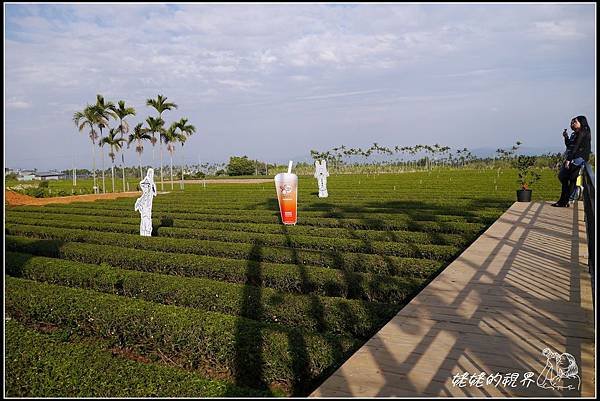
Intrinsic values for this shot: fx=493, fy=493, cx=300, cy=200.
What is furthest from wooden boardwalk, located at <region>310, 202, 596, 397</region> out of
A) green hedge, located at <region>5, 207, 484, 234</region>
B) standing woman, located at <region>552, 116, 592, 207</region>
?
green hedge, located at <region>5, 207, 484, 234</region>

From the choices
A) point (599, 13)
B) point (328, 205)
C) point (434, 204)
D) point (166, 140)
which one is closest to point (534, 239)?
point (599, 13)

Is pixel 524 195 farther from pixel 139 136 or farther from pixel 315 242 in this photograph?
pixel 139 136

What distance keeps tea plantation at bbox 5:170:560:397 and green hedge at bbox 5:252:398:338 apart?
0.06 feet

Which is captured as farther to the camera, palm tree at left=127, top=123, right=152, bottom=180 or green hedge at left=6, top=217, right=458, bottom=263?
palm tree at left=127, top=123, right=152, bottom=180

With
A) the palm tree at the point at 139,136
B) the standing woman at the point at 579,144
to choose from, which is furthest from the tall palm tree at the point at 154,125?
the standing woman at the point at 579,144

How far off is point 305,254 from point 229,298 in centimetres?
265

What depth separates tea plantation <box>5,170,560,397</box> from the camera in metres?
4.77

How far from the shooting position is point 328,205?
17891 millimetres

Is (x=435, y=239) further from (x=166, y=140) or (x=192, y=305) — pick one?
(x=166, y=140)

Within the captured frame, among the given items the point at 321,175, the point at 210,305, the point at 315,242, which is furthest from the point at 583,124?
the point at 321,175

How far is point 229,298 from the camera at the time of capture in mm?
6680

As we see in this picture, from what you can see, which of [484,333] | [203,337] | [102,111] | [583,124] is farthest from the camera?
[102,111]

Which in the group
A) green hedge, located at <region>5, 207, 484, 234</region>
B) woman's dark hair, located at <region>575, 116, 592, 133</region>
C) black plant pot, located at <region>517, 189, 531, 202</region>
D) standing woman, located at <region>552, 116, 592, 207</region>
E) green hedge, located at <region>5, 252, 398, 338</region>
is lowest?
green hedge, located at <region>5, 252, 398, 338</region>

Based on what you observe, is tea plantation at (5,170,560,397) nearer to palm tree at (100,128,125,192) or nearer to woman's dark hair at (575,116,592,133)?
woman's dark hair at (575,116,592,133)
